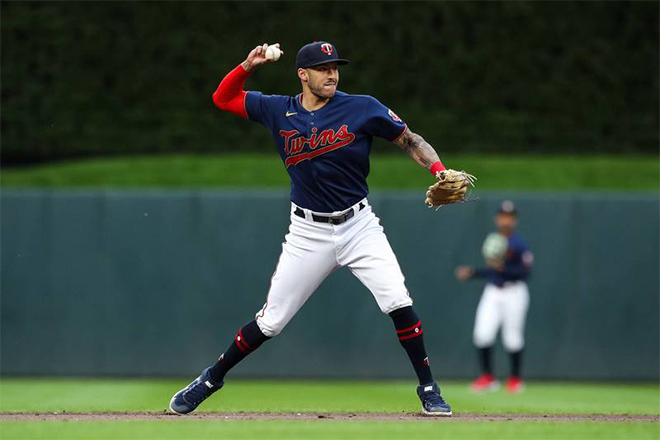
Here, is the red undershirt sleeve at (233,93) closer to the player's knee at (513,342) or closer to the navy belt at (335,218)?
the navy belt at (335,218)

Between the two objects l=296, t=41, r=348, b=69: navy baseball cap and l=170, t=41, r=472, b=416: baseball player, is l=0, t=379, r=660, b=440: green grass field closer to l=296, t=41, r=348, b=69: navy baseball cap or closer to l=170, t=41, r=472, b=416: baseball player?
l=170, t=41, r=472, b=416: baseball player

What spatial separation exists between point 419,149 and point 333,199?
541 mm

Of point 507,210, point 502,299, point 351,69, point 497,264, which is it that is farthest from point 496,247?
point 351,69

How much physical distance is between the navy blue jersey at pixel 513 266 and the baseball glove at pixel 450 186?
433 cm

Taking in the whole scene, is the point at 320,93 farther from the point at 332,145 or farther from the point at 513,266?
the point at 513,266

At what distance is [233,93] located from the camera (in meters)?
6.32

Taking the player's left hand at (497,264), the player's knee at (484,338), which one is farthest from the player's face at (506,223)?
the player's knee at (484,338)

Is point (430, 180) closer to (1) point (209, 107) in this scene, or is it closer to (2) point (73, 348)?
(1) point (209, 107)

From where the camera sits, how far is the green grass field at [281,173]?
13.1 meters

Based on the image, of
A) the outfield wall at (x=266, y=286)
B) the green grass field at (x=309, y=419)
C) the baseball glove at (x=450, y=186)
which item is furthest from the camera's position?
the outfield wall at (x=266, y=286)

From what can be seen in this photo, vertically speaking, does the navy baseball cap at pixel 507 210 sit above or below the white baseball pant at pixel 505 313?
above

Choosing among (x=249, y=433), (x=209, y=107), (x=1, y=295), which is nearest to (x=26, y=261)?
(x=1, y=295)

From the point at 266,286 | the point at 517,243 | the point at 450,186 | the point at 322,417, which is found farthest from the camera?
the point at 266,286

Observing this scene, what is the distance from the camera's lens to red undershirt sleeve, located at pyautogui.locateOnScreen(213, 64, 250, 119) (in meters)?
6.25
